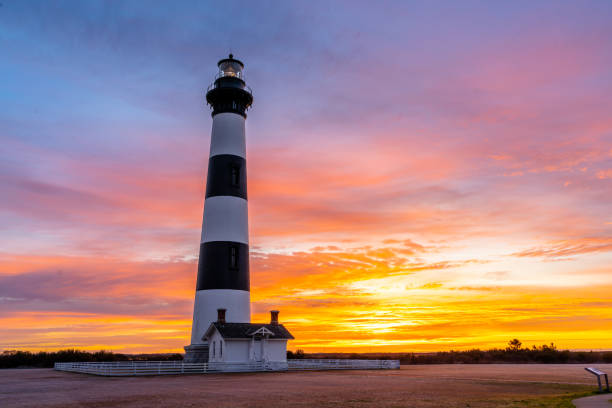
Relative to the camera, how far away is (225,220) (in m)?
38.1

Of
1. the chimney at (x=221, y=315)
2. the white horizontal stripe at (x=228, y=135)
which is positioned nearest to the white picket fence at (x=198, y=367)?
the chimney at (x=221, y=315)

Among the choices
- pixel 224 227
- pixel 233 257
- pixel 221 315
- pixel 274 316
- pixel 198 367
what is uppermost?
pixel 224 227

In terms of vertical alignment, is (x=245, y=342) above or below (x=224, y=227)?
below

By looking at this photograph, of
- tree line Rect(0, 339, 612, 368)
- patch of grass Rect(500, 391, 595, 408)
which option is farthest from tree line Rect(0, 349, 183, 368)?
patch of grass Rect(500, 391, 595, 408)

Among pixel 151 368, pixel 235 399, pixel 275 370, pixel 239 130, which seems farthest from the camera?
pixel 239 130

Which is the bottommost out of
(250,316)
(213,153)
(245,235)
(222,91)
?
(250,316)

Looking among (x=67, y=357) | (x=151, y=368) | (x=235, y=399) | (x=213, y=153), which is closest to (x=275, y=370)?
(x=151, y=368)

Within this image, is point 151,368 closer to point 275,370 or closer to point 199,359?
point 199,359

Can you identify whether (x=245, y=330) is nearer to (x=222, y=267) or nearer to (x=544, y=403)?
(x=222, y=267)

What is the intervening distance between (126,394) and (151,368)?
13874 mm

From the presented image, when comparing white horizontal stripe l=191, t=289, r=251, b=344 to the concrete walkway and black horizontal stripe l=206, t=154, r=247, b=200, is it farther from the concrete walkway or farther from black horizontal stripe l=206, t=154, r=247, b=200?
the concrete walkway

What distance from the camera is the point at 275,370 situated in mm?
35781

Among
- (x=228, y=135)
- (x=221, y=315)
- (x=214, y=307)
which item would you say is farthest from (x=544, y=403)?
(x=228, y=135)

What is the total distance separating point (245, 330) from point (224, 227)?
784 centimetres
